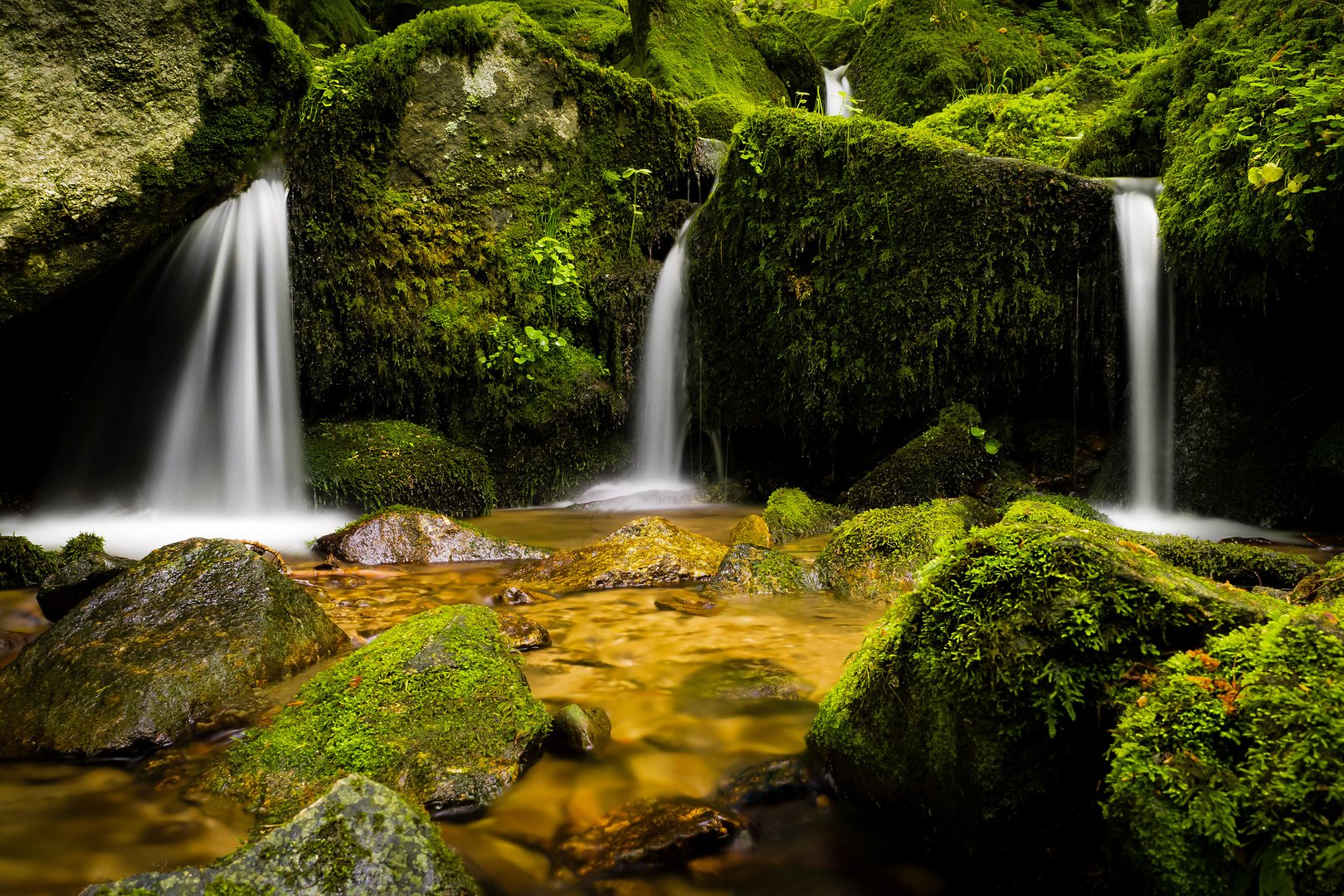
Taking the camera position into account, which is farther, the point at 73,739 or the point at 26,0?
the point at 26,0

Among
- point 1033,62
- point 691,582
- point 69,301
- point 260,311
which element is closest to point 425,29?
point 260,311

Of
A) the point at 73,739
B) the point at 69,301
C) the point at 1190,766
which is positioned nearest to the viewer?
the point at 1190,766

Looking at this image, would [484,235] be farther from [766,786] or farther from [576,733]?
[766,786]

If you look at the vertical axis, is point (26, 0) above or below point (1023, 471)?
above

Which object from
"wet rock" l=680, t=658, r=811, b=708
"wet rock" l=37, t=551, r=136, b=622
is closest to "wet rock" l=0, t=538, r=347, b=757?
"wet rock" l=37, t=551, r=136, b=622

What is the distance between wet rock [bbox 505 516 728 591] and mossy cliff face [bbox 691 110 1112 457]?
10.4 ft

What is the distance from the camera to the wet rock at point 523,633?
3.22 meters

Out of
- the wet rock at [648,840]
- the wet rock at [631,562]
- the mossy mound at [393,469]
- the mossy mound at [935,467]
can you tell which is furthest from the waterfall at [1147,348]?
the mossy mound at [393,469]

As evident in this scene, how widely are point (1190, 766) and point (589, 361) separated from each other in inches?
294

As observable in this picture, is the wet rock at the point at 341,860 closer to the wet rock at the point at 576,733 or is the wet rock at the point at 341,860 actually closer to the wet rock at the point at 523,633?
the wet rock at the point at 576,733

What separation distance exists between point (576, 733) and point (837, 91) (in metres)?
14.3

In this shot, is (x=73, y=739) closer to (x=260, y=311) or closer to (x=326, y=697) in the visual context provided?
(x=326, y=697)

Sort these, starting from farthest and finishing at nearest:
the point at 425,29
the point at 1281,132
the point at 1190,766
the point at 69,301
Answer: the point at 425,29
the point at 69,301
the point at 1281,132
the point at 1190,766

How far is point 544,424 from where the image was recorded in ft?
26.2
